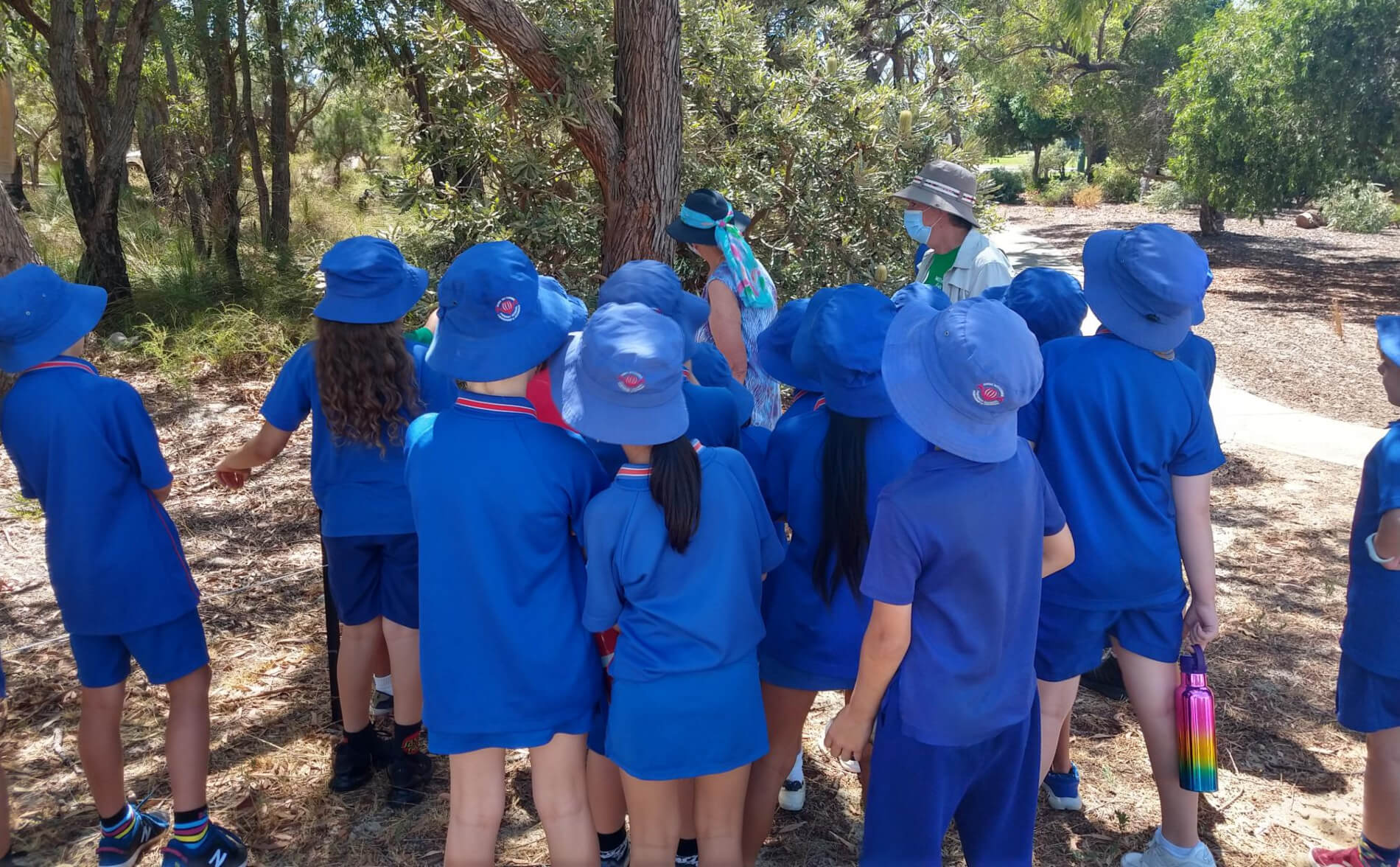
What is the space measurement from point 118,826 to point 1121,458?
3.01 meters

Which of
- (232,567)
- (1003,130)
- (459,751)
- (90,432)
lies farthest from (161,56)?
(1003,130)

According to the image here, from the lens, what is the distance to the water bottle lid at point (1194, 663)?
2.77m

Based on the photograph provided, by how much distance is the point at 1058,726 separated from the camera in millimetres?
2836

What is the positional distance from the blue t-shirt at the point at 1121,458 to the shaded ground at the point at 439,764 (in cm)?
95

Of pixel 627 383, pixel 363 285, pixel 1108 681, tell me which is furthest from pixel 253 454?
pixel 1108 681

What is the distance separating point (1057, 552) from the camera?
2.29 m

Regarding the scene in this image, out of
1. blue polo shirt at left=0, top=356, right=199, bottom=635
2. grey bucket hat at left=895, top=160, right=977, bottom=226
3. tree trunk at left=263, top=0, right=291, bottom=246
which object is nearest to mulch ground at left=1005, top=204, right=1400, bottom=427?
grey bucket hat at left=895, top=160, right=977, bottom=226

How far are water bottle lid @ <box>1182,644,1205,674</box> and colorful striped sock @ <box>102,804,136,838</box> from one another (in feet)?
10.0

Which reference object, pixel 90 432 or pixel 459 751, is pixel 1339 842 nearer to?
pixel 459 751

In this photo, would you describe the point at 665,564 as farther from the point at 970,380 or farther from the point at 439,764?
the point at 439,764

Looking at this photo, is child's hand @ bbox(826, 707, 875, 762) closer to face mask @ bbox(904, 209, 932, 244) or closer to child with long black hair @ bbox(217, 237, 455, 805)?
child with long black hair @ bbox(217, 237, 455, 805)

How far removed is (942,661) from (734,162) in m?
6.07

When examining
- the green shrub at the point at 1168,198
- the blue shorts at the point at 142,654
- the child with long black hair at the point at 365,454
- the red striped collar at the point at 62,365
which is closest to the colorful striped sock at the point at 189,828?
the blue shorts at the point at 142,654

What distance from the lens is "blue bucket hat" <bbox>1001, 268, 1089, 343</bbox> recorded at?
3.10m
